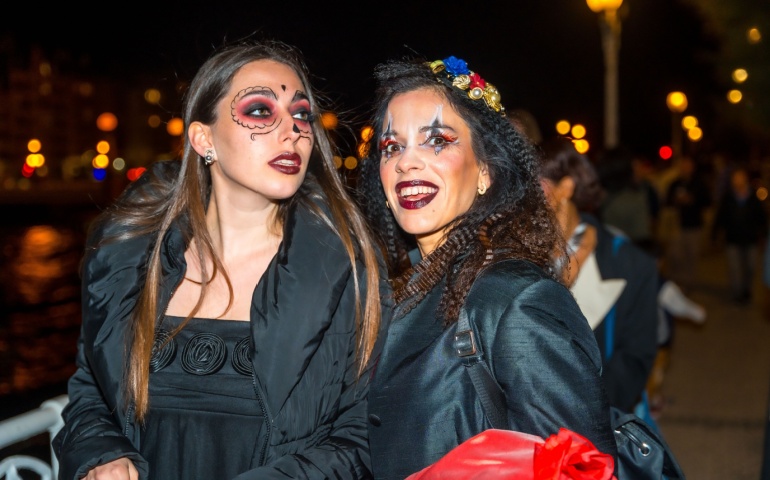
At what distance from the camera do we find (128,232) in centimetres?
298

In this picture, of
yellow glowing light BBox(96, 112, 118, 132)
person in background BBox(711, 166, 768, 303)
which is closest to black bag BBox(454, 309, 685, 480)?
person in background BBox(711, 166, 768, 303)

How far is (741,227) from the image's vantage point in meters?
11.5

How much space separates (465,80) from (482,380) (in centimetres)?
98

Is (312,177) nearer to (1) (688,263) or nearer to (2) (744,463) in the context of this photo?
(2) (744,463)

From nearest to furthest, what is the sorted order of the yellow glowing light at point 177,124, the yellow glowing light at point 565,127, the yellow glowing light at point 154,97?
the yellow glowing light at point 177,124
the yellow glowing light at point 154,97
the yellow glowing light at point 565,127

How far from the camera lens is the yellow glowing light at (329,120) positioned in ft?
10.4

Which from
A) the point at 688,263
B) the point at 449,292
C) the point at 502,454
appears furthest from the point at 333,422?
the point at 688,263

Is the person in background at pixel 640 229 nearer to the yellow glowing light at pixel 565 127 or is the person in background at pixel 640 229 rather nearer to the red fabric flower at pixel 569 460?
the yellow glowing light at pixel 565 127

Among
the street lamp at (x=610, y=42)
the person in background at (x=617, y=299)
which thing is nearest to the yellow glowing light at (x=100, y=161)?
the street lamp at (x=610, y=42)

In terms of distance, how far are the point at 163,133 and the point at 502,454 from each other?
176ft

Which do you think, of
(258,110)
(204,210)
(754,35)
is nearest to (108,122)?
(754,35)

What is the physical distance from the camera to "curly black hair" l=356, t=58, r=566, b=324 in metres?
2.21

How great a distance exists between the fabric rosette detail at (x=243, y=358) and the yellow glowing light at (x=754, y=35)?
18.1 feet

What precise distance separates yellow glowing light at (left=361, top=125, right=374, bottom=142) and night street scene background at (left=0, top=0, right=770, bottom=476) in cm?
11
